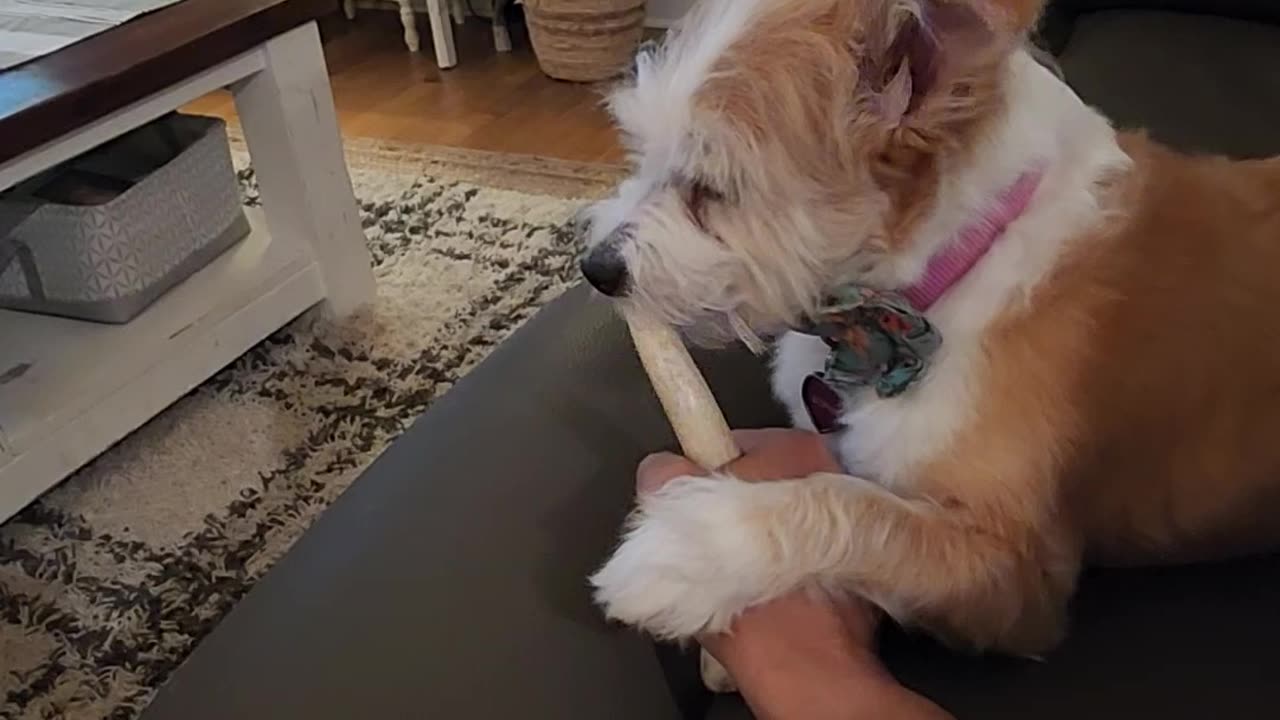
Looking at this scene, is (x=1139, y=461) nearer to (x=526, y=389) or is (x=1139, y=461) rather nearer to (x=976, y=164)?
(x=976, y=164)

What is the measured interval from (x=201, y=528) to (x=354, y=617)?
0.93 meters

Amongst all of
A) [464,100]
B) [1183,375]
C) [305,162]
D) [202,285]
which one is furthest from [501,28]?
[1183,375]

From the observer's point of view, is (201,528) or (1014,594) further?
(201,528)

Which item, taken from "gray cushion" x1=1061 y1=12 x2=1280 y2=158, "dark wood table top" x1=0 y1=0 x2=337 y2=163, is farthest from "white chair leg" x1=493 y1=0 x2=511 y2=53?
"gray cushion" x1=1061 y1=12 x2=1280 y2=158

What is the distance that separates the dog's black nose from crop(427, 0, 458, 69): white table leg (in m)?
2.45

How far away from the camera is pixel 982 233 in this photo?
3.02ft

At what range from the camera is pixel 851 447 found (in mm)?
988

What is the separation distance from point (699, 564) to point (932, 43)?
1.15 ft

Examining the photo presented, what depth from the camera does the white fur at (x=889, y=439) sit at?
87cm

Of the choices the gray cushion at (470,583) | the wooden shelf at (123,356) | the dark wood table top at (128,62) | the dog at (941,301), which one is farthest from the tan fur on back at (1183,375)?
the wooden shelf at (123,356)

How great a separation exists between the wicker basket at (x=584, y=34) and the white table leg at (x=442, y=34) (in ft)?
0.79

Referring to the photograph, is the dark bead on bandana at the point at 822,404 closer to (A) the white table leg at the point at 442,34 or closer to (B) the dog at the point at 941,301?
(B) the dog at the point at 941,301

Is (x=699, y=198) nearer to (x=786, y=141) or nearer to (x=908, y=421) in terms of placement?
(x=786, y=141)

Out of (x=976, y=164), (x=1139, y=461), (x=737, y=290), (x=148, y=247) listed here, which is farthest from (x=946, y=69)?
(x=148, y=247)
